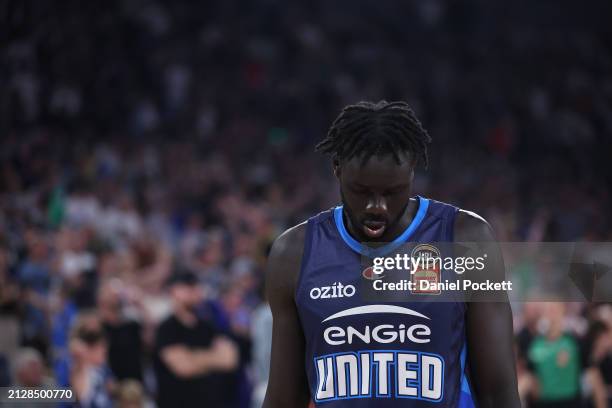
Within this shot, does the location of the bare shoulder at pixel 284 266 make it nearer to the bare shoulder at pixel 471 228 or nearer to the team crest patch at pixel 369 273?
the team crest patch at pixel 369 273

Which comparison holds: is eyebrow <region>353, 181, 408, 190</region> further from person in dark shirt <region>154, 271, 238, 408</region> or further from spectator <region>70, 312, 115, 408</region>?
person in dark shirt <region>154, 271, 238, 408</region>

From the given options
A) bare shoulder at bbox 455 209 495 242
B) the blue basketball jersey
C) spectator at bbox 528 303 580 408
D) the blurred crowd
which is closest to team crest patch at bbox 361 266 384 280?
the blue basketball jersey

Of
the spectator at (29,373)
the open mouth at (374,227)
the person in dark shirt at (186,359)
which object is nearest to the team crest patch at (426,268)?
the open mouth at (374,227)

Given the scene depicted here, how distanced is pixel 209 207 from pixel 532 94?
688 cm

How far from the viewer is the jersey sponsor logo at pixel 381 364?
9.46 feet

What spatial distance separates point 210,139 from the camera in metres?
15.3

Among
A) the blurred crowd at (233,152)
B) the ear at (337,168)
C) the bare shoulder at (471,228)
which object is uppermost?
the blurred crowd at (233,152)

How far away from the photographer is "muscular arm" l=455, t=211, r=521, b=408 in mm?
2898

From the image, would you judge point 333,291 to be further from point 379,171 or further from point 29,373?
point 29,373

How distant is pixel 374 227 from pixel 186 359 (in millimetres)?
4455

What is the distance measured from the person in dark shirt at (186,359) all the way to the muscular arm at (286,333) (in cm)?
408

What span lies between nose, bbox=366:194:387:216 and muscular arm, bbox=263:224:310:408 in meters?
0.31

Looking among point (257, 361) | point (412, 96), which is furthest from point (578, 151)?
point (257, 361)

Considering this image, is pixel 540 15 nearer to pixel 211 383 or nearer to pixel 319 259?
pixel 211 383
